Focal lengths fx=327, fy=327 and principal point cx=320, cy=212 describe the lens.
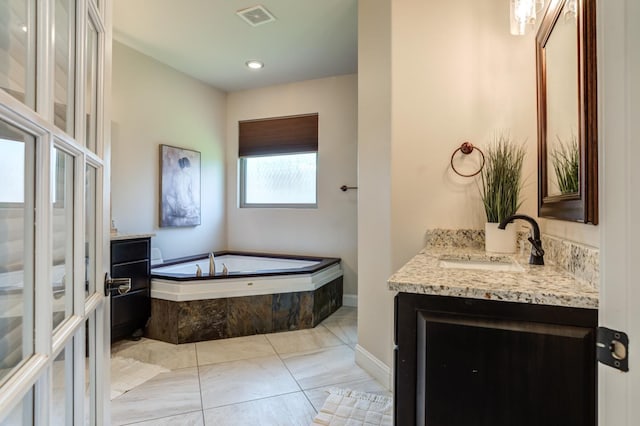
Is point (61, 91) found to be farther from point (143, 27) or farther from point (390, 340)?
point (143, 27)

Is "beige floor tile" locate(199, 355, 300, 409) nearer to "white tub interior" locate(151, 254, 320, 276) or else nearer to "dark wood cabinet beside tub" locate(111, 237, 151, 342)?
"dark wood cabinet beside tub" locate(111, 237, 151, 342)

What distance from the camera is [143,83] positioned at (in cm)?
324

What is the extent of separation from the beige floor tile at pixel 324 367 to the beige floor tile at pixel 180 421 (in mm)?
623

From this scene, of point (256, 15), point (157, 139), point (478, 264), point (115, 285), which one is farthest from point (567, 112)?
point (157, 139)

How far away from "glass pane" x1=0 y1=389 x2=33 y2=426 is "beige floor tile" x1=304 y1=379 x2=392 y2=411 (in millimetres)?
1572

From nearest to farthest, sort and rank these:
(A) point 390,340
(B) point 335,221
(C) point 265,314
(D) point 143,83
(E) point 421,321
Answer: (E) point 421,321
(A) point 390,340
(C) point 265,314
(D) point 143,83
(B) point 335,221

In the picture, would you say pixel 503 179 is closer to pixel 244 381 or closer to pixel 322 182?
pixel 244 381

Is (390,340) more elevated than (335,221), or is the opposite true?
(335,221)

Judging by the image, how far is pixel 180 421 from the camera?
5.57 feet

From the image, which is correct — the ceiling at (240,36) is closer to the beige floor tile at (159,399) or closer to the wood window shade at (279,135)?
the wood window shade at (279,135)

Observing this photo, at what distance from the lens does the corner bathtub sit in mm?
2711

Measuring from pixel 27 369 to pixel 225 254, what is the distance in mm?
3748

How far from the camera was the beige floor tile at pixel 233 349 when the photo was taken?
243cm

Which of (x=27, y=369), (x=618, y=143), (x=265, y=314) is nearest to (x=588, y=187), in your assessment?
(x=618, y=143)
